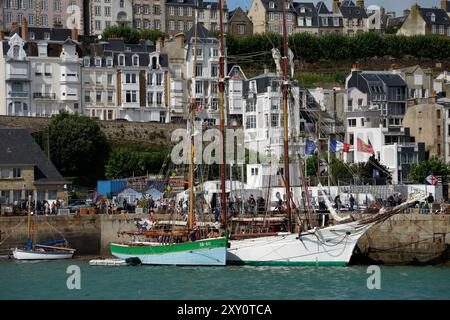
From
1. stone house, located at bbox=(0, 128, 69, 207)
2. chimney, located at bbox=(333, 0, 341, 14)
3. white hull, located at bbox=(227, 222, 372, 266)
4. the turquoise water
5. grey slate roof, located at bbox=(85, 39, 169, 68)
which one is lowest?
the turquoise water

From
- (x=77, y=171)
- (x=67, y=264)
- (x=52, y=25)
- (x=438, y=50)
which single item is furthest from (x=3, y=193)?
(x=438, y=50)

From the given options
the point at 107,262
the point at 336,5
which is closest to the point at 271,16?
the point at 336,5

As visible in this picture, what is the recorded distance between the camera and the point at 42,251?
50.6 m

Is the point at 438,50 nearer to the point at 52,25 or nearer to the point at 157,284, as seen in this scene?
the point at 52,25

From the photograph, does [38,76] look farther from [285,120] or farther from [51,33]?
[285,120]

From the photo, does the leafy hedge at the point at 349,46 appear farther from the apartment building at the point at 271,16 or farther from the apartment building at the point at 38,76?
the apartment building at the point at 38,76

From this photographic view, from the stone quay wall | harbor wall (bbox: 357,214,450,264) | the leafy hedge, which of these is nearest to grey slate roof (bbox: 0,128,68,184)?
harbor wall (bbox: 357,214,450,264)

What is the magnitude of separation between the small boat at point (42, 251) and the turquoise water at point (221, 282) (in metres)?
2.17

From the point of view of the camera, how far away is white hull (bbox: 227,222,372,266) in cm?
4631

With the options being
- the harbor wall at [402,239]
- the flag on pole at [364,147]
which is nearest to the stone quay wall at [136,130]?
the flag on pole at [364,147]

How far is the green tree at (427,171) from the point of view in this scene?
68562 millimetres

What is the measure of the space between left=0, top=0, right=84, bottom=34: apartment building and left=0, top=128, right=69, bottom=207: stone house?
46.7 meters

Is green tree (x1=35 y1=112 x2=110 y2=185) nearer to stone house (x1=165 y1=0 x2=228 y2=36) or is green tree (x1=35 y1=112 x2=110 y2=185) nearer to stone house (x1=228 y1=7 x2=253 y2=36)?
stone house (x1=165 y1=0 x2=228 y2=36)

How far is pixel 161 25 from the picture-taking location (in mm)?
115188
